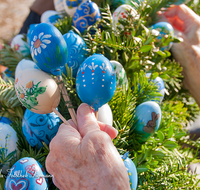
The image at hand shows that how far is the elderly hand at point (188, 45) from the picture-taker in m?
0.87

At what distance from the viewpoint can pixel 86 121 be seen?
1.31 ft

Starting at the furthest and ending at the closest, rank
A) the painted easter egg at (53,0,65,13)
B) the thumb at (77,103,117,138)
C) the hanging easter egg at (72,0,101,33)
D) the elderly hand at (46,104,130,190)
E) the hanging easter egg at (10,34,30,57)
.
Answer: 1. the painted easter egg at (53,0,65,13)
2. the hanging easter egg at (10,34,30,57)
3. the hanging easter egg at (72,0,101,33)
4. the thumb at (77,103,117,138)
5. the elderly hand at (46,104,130,190)

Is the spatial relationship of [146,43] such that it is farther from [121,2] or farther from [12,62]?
[12,62]

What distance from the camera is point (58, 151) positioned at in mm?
333

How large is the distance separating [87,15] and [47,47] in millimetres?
356

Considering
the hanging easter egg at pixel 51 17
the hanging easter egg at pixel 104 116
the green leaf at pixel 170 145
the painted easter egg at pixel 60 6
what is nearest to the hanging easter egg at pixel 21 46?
the hanging easter egg at pixel 51 17

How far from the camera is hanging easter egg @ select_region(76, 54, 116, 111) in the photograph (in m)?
0.43

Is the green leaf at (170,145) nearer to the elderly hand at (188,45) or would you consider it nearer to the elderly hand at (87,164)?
the elderly hand at (87,164)

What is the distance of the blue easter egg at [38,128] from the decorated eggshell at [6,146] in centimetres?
4

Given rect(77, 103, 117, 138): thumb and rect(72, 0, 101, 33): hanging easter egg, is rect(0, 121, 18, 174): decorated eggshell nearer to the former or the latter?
rect(77, 103, 117, 138): thumb

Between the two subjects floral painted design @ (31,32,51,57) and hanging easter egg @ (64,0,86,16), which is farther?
hanging easter egg @ (64,0,86,16)

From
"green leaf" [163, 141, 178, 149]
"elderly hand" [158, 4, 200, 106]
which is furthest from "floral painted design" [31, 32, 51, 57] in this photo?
"elderly hand" [158, 4, 200, 106]

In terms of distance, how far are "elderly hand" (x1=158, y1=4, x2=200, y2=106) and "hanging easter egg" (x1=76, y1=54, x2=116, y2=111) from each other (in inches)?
24.2

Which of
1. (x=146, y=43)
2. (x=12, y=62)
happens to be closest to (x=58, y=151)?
(x=146, y=43)
